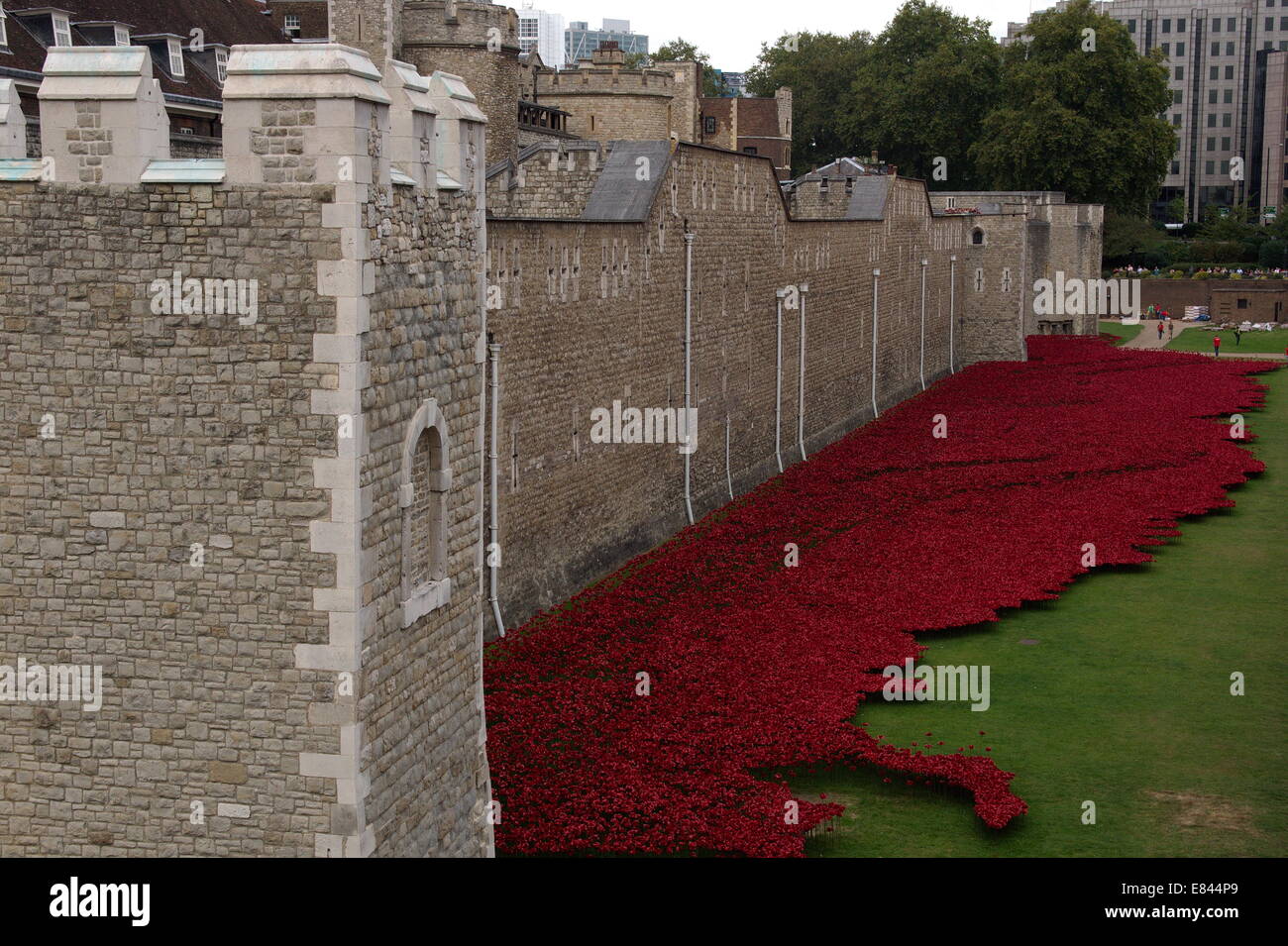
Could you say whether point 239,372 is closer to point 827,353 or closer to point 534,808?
point 534,808

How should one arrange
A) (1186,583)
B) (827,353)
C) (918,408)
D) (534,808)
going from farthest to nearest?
1. (918,408)
2. (827,353)
3. (1186,583)
4. (534,808)

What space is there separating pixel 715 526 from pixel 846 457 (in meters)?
9.56

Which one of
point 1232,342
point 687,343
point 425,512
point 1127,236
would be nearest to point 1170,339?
point 1232,342

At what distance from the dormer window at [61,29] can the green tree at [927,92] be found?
2492 inches

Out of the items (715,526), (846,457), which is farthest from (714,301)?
(846,457)

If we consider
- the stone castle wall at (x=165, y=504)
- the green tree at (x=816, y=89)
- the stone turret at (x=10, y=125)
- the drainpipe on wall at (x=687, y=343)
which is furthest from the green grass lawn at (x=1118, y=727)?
the green tree at (x=816, y=89)

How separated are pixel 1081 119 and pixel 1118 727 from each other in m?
72.0

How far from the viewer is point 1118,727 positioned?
61.7 ft

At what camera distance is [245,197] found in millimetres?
10391

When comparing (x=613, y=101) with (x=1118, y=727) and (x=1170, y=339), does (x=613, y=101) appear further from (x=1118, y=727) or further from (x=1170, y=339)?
(x=1118, y=727)

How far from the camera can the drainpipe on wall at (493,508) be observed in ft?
66.4

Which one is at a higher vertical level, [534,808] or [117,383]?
[117,383]

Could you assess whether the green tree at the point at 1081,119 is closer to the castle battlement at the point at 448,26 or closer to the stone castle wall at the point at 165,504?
the castle battlement at the point at 448,26
